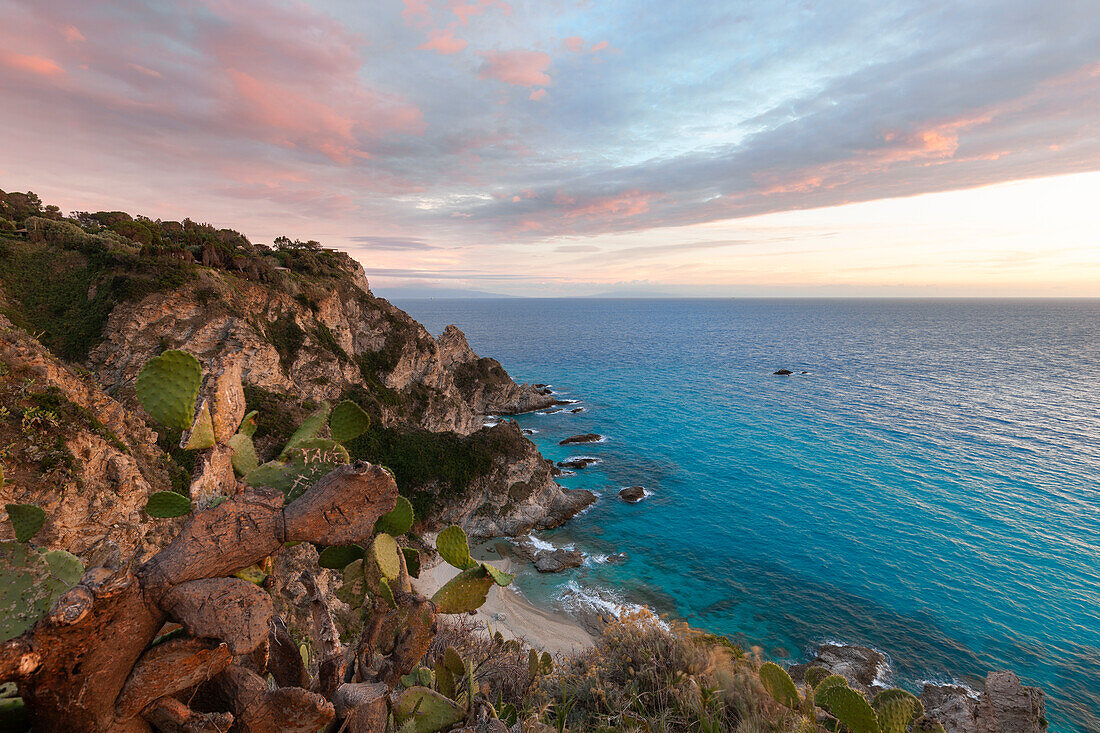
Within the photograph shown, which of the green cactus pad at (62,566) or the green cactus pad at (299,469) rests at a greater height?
the green cactus pad at (299,469)

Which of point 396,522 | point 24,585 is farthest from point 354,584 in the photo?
point 24,585

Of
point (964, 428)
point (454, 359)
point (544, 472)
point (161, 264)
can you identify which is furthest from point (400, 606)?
point (964, 428)

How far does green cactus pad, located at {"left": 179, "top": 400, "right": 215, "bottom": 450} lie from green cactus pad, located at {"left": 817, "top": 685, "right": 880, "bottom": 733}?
8411 millimetres

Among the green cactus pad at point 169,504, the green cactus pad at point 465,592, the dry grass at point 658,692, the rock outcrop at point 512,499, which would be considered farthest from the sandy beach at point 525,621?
the green cactus pad at point 169,504

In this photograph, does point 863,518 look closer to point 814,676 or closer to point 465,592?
point 814,676

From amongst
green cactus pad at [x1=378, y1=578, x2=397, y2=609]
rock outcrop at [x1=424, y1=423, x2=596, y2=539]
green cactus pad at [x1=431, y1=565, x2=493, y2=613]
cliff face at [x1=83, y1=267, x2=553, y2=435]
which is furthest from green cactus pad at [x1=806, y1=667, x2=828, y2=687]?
rock outcrop at [x1=424, y1=423, x2=596, y2=539]

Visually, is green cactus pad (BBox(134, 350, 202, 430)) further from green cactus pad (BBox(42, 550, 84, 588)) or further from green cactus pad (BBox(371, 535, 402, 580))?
green cactus pad (BBox(371, 535, 402, 580))

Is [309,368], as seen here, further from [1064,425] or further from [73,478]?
[1064,425]

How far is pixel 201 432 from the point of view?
3.39m

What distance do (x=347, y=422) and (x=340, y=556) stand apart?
1238mm

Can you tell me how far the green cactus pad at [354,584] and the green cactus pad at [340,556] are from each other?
51 mm

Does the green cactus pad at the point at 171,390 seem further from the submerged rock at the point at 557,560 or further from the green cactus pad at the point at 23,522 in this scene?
the submerged rock at the point at 557,560

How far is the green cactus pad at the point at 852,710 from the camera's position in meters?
6.13

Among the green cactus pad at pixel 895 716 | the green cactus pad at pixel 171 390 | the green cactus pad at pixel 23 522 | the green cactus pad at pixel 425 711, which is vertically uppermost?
the green cactus pad at pixel 171 390
